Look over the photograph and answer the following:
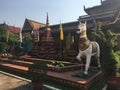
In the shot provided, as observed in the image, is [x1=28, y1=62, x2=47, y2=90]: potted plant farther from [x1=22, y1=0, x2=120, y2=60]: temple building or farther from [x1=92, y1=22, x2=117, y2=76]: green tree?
[x1=22, y1=0, x2=120, y2=60]: temple building

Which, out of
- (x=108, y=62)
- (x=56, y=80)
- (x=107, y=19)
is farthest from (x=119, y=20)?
(x=56, y=80)

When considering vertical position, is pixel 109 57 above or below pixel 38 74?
above

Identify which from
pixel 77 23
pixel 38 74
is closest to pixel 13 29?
pixel 77 23

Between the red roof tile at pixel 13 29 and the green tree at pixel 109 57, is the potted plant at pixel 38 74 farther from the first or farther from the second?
the red roof tile at pixel 13 29

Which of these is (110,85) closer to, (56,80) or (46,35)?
(56,80)

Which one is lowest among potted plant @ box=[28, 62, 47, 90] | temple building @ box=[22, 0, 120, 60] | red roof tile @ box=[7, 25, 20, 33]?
potted plant @ box=[28, 62, 47, 90]

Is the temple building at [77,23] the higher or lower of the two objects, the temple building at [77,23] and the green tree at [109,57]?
→ the higher

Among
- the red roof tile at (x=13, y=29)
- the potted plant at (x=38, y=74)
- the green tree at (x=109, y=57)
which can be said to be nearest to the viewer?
the potted plant at (x=38, y=74)

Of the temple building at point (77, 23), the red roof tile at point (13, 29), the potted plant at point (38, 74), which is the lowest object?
the potted plant at point (38, 74)

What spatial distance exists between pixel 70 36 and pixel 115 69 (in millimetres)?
12060

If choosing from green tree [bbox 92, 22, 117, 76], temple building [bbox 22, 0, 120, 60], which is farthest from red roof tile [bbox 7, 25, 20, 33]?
green tree [bbox 92, 22, 117, 76]

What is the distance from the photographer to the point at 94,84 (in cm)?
752

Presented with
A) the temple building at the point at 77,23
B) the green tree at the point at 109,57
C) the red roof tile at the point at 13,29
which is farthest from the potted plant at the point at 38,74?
the red roof tile at the point at 13,29

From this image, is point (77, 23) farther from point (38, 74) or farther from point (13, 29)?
point (13, 29)
